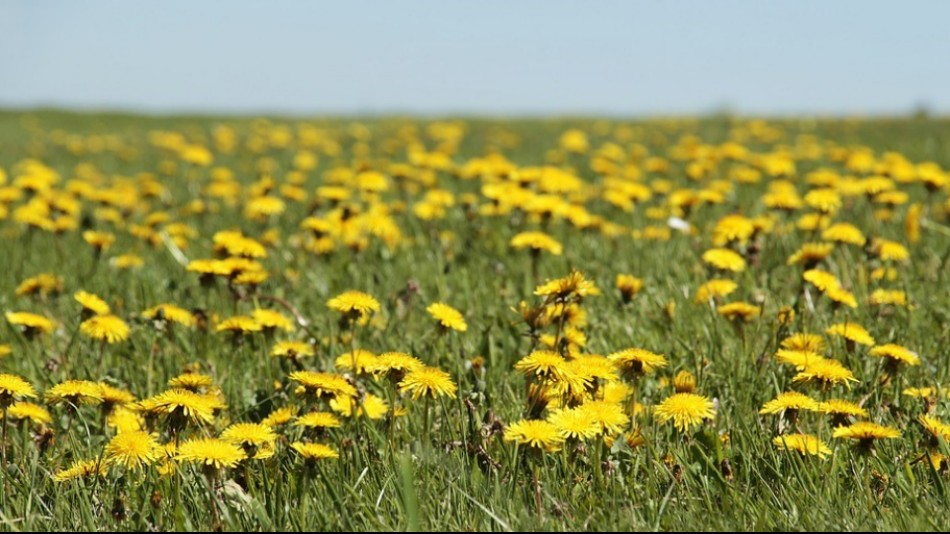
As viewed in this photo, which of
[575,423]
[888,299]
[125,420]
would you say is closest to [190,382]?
[125,420]

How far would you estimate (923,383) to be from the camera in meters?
2.45

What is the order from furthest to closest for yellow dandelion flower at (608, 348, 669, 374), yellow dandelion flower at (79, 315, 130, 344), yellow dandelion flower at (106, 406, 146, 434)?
yellow dandelion flower at (79, 315, 130, 344) < yellow dandelion flower at (106, 406, 146, 434) < yellow dandelion flower at (608, 348, 669, 374)

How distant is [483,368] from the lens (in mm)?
2584

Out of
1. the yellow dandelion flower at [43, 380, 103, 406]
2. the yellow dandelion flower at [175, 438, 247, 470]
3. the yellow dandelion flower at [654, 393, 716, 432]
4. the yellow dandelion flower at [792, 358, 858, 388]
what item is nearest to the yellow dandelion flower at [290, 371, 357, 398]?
the yellow dandelion flower at [175, 438, 247, 470]

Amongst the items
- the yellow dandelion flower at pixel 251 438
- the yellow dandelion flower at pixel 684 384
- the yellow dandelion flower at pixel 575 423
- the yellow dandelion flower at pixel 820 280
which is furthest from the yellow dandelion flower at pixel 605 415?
the yellow dandelion flower at pixel 820 280

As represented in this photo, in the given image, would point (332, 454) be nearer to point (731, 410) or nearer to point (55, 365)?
point (731, 410)

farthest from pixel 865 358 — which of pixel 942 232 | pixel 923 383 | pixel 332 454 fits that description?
pixel 942 232

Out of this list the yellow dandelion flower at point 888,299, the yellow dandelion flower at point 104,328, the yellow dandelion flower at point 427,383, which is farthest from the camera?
the yellow dandelion flower at point 888,299

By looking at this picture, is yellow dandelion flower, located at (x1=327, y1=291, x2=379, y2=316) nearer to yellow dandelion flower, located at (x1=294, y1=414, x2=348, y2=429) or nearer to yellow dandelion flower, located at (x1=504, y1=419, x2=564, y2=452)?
yellow dandelion flower, located at (x1=294, y1=414, x2=348, y2=429)

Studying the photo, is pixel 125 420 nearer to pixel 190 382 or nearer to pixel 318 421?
pixel 190 382

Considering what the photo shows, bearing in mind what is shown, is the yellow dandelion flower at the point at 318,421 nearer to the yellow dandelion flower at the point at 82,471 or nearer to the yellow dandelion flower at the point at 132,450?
the yellow dandelion flower at the point at 132,450

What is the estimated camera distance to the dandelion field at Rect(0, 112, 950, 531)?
Result: 178 cm

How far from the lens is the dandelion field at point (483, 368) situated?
1.78m

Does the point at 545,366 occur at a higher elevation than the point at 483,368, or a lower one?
higher
